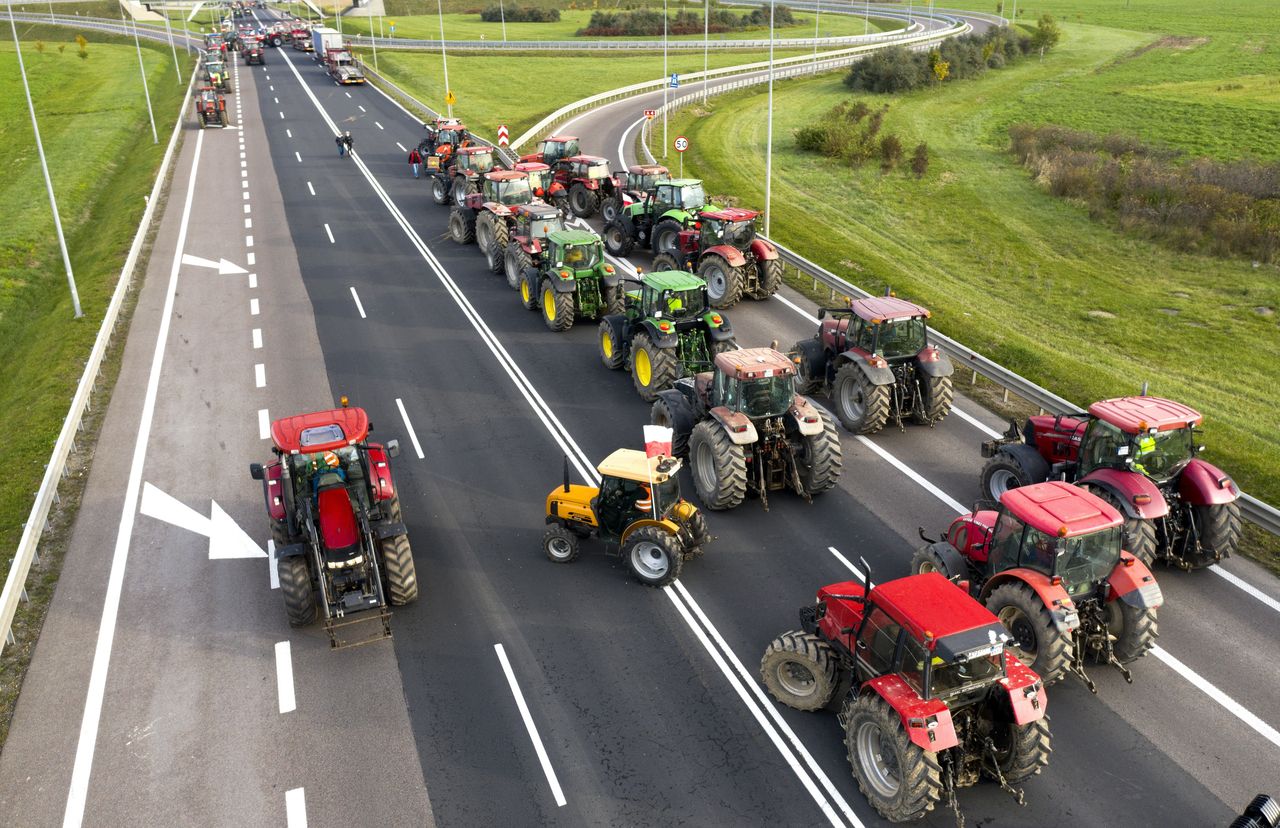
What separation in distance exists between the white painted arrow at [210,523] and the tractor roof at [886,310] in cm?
1238

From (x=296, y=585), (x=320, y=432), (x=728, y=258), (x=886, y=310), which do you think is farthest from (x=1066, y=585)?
(x=728, y=258)

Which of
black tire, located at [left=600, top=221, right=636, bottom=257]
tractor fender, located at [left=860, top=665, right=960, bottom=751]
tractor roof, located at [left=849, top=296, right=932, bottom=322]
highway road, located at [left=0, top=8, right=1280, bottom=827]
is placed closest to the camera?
tractor fender, located at [left=860, top=665, right=960, bottom=751]

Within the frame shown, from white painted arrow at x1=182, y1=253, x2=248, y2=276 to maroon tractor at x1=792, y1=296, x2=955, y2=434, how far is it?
20.5 meters

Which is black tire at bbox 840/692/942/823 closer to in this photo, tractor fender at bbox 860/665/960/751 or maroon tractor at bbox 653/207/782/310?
tractor fender at bbox 860/665/960/751

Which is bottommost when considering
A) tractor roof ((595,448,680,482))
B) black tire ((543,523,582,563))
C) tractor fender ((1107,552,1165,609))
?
black tire ((543,523,582,563))

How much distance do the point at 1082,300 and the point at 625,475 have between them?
70.6 ft

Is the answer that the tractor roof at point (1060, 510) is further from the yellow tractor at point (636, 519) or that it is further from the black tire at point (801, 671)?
the yellow tractor at point (636, 519)

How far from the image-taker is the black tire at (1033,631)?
1173 centimetres

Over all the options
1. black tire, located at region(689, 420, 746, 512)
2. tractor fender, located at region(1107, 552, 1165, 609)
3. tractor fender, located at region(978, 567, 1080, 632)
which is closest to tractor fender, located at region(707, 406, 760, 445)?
black tire, located at region(689, 420, 746, 512)

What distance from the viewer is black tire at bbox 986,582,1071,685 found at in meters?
11.7

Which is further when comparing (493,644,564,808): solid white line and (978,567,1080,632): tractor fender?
(978,567,1080,632): tractor fender

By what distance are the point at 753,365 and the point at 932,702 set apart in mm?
7635

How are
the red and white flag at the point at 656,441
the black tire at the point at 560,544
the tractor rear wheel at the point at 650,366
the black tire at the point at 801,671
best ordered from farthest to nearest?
the tractor rear wheel at the point at 650,366
the black tire at the point at 560,544
the red and white flag at the point at 656,441
the black tire at the point at 801,671

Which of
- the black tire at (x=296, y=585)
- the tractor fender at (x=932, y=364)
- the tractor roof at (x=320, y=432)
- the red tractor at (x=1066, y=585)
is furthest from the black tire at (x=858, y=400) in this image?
the black tire at (x=296, y=585)
